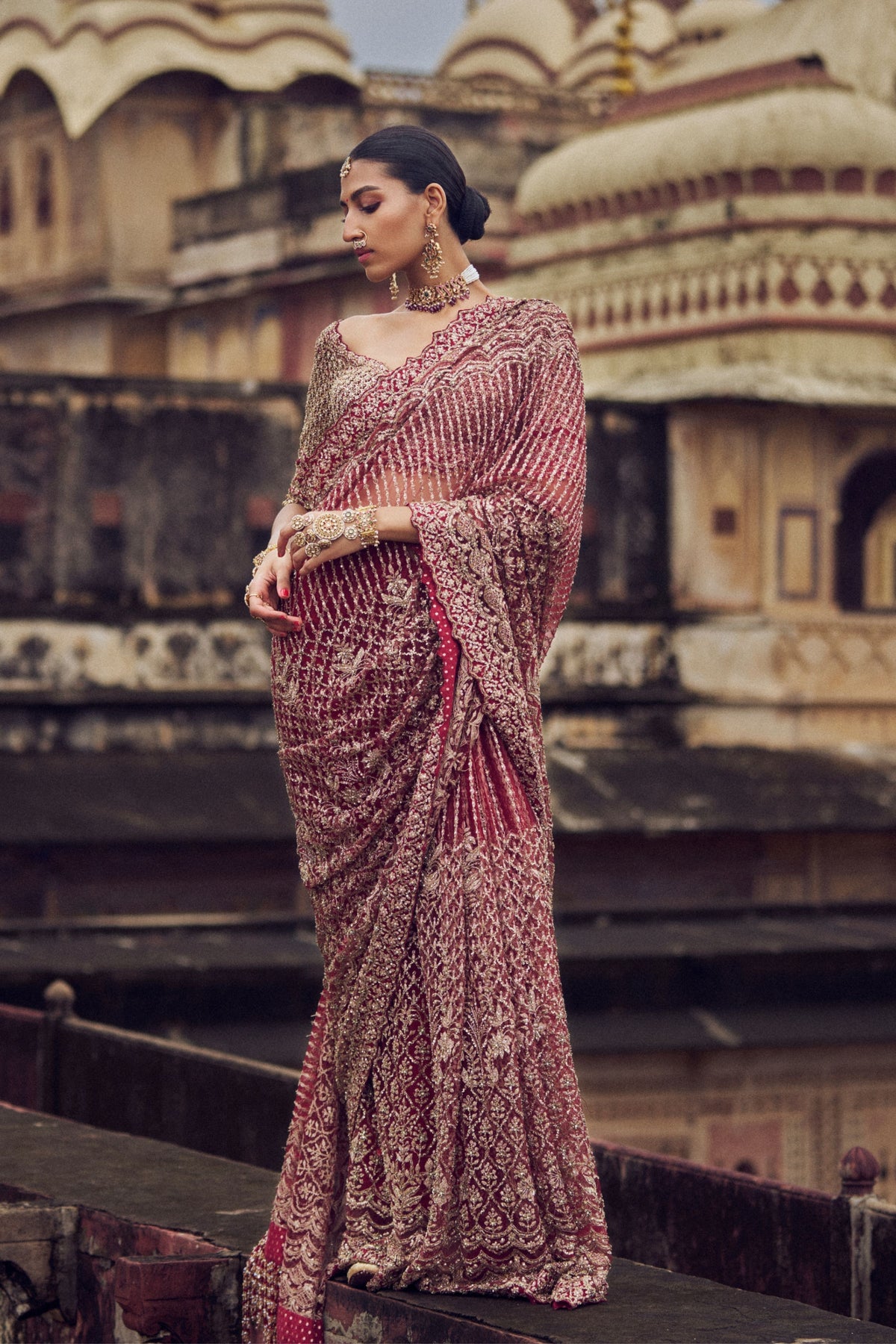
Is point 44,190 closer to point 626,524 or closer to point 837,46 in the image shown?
point 837,46

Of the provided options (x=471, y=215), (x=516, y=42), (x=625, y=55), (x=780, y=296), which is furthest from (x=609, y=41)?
(x=471, y=215)

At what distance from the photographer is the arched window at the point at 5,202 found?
20641 millimetres

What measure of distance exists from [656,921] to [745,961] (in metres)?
0.99

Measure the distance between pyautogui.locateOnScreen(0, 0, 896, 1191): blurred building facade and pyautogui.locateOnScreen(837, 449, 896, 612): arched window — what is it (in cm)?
2

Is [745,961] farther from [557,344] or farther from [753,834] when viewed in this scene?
[557,344]

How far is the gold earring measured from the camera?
3791mm

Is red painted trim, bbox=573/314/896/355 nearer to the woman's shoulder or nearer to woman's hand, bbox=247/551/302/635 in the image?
the woman's shoulder

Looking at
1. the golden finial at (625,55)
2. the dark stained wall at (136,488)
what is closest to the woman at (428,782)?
the dark stained wall at (136,488)

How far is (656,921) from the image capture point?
11.4m

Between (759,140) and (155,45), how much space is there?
7658 millimetres

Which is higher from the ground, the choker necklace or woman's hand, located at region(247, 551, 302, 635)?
the choker necklace

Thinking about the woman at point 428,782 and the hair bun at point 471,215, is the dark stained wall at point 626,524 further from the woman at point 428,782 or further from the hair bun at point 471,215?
the woman at point 428,782

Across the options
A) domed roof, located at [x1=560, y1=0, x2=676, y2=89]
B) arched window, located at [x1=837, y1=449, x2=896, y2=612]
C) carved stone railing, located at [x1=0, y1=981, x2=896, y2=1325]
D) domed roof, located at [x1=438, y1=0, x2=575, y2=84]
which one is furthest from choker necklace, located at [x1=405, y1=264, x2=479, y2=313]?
domed roof, located at [x1=438, y1=0, x2=575, y2=84]

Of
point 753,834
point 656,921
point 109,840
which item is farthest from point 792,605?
point 109,840
